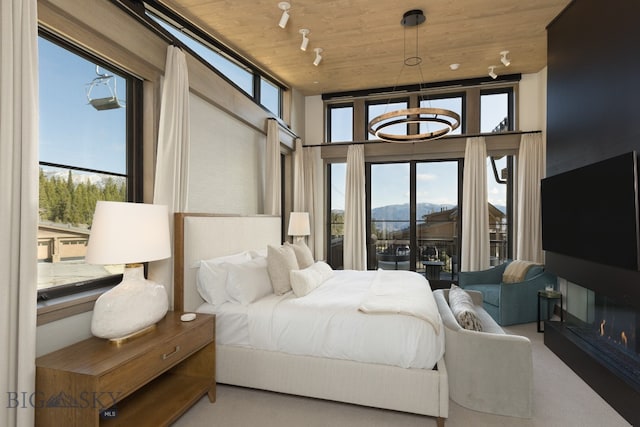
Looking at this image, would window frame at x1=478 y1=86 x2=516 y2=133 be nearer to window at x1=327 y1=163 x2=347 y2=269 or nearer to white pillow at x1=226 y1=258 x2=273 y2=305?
window at x1=327 y1=163 x2=347 y2=269

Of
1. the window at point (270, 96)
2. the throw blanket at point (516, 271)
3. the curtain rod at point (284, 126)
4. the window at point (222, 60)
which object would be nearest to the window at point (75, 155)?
the window at point (222, 60)

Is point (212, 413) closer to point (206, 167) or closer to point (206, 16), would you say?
point (206, 167)

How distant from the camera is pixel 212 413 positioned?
2244 mm

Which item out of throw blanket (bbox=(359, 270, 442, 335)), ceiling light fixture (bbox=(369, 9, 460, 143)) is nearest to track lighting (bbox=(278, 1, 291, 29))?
ceiling light fixture (bbox=(369, 9, 460, 143))

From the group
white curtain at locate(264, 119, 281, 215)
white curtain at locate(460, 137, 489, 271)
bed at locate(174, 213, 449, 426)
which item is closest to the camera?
bed at locate(174, 213, 449, 426)

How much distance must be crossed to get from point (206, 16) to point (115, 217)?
2575mm

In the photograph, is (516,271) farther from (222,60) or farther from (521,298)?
Result: (222,60)

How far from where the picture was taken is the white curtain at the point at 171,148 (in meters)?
2.52

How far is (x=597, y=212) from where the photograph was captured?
2.65 meters

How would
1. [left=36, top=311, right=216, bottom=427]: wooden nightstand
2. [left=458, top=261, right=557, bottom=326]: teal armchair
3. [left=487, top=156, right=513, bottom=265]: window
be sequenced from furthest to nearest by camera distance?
[left=487, top=156, right=513, bottom=265]: window, [left=458, top=261, right=557, bottom=326]: teal armchair, [left=36, top=311, right=216, bottom=427]: wooden nightstand

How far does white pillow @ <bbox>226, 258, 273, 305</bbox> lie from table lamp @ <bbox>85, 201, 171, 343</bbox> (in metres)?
0.68

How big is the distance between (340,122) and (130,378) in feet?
16.7

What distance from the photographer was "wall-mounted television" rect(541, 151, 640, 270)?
7.43 feet

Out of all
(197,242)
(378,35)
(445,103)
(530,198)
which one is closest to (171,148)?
(197,242)
